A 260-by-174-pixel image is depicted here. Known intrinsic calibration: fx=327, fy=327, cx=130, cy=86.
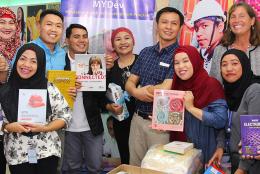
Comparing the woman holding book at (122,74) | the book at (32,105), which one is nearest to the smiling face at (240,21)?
the woman holding book at (122,74)

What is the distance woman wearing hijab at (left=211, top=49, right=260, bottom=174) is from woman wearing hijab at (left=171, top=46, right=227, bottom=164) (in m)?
0.10

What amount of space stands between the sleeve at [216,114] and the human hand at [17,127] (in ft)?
4.25

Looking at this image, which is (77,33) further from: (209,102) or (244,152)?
(244,152)

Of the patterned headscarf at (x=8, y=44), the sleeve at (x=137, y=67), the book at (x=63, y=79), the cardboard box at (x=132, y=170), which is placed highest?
the patterned headscarf at (x=8, y=44)

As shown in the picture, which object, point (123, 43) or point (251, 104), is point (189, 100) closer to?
point (251, 104)

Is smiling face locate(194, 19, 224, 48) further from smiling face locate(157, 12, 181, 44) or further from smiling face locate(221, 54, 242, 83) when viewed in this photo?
smiling face locate(221, 54, 242, 83)

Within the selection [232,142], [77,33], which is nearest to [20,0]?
[77,33]

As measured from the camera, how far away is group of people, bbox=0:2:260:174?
7.96 ft

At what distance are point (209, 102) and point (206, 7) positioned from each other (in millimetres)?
1748

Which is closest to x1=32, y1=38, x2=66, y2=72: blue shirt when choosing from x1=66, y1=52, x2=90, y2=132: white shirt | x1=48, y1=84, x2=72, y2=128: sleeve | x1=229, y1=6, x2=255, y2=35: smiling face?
x1=66, y1=52, x2=90, y2=132: white shirt

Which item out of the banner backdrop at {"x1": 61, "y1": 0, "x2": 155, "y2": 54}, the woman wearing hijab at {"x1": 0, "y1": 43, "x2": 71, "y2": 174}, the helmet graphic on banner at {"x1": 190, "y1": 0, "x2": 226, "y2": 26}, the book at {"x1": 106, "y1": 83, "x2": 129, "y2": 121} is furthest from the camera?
the banner backdrop at {"x1": 61, "y1": 0, "x2": 155, "y2": 54}

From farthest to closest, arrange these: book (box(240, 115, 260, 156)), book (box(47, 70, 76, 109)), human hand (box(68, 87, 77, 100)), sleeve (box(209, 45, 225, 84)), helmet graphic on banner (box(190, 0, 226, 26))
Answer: helmet graphic on banner (box(190, 0, 226, 26)) < sleeve (box(209, 45, 225, 84)) < human hand (box(68, 87, 77, 100)) < book (box(47, 70, 76, 109)) < book (box(240, 115, 260, 156))

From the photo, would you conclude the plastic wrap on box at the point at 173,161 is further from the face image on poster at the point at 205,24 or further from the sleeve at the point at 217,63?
the face image on poster at the point at 205,24

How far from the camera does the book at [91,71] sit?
310cm
